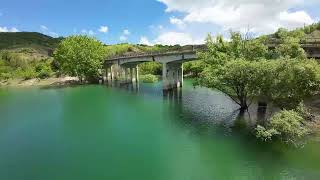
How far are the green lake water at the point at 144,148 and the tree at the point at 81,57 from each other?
49.1 m

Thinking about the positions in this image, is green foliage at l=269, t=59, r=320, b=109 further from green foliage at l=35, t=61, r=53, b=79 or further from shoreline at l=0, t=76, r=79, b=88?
green foliage at l=35, t=61, r=53, b=79

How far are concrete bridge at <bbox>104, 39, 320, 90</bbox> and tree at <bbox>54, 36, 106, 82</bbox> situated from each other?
522cm

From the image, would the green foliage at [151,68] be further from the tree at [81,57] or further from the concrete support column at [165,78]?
the concrete support column at [165,78]

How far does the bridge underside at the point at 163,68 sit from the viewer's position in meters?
77.1

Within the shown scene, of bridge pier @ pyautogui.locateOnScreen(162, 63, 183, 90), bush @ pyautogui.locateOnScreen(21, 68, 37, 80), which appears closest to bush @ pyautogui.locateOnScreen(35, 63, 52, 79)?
bush @ pyautogui.locateOnScreen(21, 68, 37, 80)

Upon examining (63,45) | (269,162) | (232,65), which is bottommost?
(269,162)

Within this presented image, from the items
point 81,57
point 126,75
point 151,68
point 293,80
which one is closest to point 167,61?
point 126,75

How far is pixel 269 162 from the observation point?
27.5 m

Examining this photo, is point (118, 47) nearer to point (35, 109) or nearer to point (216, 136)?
point (35, 109)

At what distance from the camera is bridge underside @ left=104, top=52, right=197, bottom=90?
77.1m

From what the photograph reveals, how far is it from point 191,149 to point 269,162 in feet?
24.7

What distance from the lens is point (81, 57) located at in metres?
102

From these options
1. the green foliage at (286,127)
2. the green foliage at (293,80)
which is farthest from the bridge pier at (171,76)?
the green foliage at (286,127)

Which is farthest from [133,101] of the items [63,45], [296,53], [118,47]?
[118,47]
